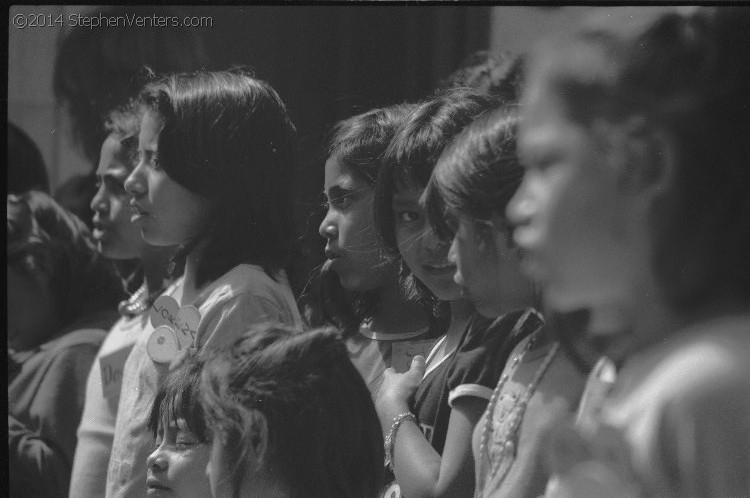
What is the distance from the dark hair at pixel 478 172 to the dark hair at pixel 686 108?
0.47ft

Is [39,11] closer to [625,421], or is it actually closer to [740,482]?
[625,421]

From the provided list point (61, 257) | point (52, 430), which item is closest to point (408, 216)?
point (61, 257)

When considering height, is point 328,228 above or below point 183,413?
above

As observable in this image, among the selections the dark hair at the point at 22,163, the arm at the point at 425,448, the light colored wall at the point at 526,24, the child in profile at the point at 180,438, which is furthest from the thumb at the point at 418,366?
the dark hair at the point at 22,163

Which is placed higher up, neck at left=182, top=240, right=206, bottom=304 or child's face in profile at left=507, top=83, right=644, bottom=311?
child's face in profile at left=507, top=83, right=644, bottom=311

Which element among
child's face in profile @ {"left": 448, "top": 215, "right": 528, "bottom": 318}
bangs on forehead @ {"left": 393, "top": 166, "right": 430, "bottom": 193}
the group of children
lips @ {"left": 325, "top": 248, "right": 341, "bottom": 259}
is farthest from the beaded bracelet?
bangs on forehead @ {"left": 393, "top": 166, "right": 430, "bottom": 193}

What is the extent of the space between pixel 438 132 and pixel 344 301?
0.42 meters

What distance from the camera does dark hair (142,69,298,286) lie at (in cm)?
217

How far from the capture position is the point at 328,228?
2154 millimetres

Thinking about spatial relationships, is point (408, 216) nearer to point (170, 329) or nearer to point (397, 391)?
point (397, 391)

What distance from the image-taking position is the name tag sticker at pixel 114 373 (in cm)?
227

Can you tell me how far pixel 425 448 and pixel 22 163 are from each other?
113 cm

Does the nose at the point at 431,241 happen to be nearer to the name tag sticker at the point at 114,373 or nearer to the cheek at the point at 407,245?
the cheek at the point at 407,245

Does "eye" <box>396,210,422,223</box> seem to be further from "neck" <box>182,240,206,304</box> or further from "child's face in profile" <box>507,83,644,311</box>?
"neck" <box>182,240,206,304</box>
